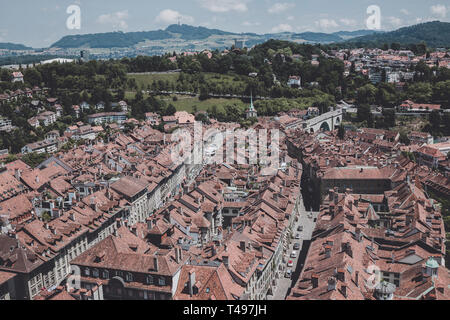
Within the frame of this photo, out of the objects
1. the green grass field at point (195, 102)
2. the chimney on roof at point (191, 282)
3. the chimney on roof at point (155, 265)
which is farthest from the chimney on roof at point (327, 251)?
the green grass field at point (195, 102)

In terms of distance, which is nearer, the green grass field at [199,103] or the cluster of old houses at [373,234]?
the cluster of old houses at [373,234]

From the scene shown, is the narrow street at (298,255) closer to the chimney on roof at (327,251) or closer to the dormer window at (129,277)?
the chimney on roof at (327,251)

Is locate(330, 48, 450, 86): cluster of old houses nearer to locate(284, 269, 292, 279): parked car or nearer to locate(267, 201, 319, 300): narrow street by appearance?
locate(267, 201, 319, 300): narrow street

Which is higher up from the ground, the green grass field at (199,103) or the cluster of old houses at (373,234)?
the green grass field at (199,103)

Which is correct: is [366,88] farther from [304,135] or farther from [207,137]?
[207,137]

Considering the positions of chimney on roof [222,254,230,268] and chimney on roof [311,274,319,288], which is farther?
chimney on roof [222,254,230,268]

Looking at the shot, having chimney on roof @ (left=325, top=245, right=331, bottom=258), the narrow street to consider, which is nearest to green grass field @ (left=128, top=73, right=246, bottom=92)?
the narrow street

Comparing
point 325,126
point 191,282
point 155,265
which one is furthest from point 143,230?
point 325,126

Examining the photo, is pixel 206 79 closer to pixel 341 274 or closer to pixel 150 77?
pixel 150 77
